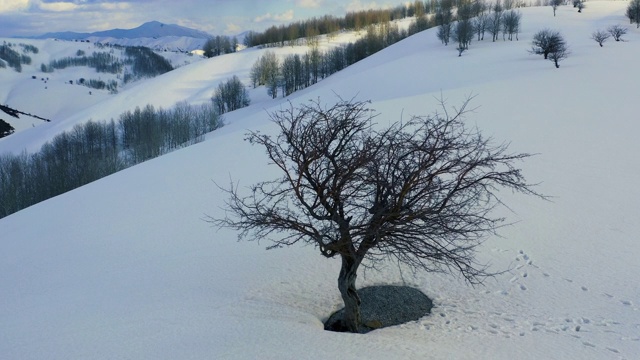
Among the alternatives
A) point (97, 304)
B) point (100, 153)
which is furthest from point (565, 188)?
point (100, 153)

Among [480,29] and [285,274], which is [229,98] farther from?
[285,274]

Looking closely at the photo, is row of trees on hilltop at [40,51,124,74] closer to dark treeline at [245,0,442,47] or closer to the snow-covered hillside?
the snow-covered hillside

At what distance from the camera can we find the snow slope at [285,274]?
290 inches

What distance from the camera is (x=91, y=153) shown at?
53.0 meters

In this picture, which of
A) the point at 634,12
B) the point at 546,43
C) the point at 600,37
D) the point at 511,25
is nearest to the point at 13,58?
the point at 511,25

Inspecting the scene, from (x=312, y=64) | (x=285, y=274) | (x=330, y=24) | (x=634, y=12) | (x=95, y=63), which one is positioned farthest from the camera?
(x=95, y=63)

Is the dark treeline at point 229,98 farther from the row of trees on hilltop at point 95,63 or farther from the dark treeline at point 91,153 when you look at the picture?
the row of trees on hilltop at point 95,63

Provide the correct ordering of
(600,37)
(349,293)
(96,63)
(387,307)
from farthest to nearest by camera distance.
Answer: (96,63), (600,37), (387,307), (349,293)

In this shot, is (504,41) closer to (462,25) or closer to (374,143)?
(462,25)

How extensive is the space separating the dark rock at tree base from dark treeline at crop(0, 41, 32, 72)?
703 feet

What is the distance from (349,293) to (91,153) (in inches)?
2129

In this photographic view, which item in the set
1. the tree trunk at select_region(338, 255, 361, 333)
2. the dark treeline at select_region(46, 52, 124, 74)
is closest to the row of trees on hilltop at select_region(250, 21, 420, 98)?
the tree trunk at select_region(338, 255, 361, 333)

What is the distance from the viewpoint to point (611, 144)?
1888cm

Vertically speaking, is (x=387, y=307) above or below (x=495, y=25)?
below
